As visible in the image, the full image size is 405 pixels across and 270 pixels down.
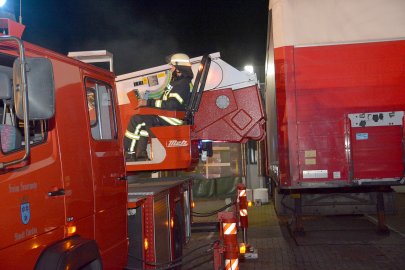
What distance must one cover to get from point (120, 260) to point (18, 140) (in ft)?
5.95

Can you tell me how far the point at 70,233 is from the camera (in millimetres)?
3830

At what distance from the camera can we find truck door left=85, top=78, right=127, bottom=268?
438cm

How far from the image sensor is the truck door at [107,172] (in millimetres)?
4379

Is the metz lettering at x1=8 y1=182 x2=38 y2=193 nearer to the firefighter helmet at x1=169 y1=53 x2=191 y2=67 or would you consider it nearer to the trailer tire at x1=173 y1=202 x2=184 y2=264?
the trailer tire at x1=173 y1=202 x2=184 y2=264

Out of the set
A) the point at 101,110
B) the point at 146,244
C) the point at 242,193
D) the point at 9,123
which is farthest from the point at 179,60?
the point at 9,123

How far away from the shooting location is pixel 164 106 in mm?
7445

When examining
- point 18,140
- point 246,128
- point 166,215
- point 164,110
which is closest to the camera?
point 18,140

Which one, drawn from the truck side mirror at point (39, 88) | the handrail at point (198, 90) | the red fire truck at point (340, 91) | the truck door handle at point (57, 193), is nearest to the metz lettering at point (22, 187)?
the truck door handle at point (57, 193)

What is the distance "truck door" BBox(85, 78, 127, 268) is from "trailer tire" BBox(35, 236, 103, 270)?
30 cm

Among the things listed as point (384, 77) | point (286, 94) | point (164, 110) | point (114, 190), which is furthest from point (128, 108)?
point (384, 77)

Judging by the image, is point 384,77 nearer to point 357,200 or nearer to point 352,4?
point 352,4

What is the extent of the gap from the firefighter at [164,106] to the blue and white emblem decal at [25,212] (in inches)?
143

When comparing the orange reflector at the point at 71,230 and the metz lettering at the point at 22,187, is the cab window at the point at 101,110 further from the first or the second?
the metz lettering at the point at 22,187

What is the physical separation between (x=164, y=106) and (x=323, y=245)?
407 cm
